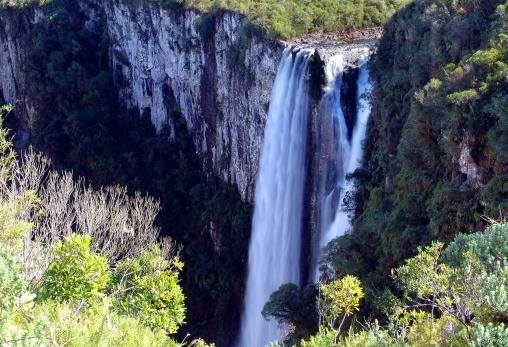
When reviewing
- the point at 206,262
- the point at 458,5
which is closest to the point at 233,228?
the point at 206,262

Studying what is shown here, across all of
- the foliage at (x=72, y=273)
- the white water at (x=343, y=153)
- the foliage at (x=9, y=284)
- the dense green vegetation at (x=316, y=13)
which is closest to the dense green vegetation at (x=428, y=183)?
the white water at (x=343, y=153)

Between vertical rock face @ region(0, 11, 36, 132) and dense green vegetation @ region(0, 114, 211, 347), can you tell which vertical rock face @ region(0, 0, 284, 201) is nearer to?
vertical rock face @ region(0, 11, 36, 132)

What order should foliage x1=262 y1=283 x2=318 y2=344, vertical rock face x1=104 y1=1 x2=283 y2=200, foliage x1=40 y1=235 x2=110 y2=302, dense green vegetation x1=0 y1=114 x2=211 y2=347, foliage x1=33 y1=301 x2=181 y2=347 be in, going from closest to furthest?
dense green vegetation x1=0 y1=114 x2=211 y2=347
foliage x1=33 y1=301 x2=181 y2=347
foliage x1=40 y1=235 x2=110 y2=302
foliage x1=262 y1=283 x2=318 y2=344
vertical rock face x1=104 y1=1 x2=283 y2=200

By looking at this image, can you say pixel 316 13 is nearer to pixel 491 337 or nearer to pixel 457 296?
pixel 457 296

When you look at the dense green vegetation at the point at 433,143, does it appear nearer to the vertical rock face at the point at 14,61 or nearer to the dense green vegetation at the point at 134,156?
the dense green vegetation at the point at 134,156

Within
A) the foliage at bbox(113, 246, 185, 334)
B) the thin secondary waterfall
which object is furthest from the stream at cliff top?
the foliage at bbox(113, 246, 185, 334)

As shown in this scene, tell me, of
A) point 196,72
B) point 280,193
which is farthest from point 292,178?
point 196,72
